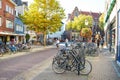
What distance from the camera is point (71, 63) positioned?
1355cm

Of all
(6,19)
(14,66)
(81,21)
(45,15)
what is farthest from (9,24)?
(81,21)

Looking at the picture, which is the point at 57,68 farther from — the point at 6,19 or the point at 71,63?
the point at 6,19

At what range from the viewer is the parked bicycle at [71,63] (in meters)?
13.5

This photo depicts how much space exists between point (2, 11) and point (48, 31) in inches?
684

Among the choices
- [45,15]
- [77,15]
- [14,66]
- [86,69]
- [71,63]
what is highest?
[77,15]

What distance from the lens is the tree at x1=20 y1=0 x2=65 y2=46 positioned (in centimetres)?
5806

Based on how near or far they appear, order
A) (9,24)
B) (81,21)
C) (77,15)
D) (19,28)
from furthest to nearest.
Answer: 1. (77,15)
2. (81,21)
3. (19,28)
4. (9,24)

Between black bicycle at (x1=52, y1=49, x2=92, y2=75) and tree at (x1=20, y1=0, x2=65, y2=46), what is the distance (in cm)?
4406

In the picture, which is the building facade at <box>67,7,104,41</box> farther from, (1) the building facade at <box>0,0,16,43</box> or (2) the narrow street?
(2) the narrow street

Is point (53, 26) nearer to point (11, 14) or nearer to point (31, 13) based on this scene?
point (31, 13)

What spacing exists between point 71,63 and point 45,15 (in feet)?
151

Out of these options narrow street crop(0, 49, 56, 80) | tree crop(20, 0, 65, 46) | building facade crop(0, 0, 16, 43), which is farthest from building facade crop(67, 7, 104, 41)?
narrow street crop(0, 49, 56, 80)

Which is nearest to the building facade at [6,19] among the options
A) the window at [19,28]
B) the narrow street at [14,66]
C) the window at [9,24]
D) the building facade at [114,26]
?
the window at [9,24]

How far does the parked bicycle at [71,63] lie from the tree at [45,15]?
145 ft
